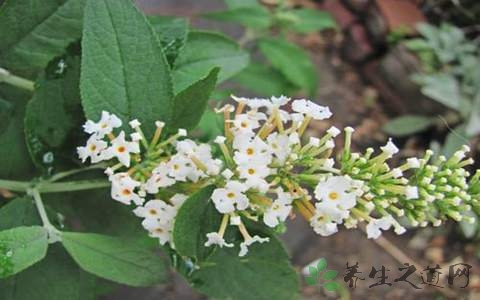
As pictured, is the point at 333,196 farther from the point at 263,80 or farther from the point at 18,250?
the point at 263,80

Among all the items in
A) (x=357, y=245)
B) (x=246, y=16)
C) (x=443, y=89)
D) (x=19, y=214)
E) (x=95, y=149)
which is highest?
(x=95, y=149)

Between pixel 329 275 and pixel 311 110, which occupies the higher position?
pixel 311 110

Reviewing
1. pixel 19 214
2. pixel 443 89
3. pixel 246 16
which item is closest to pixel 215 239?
pixel 19 214

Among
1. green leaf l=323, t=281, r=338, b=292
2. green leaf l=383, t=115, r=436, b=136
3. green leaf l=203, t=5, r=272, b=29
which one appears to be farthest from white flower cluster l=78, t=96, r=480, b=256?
green leaf l=383, t=115, r=436, b=136

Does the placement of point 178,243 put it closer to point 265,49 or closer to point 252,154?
point 252,154

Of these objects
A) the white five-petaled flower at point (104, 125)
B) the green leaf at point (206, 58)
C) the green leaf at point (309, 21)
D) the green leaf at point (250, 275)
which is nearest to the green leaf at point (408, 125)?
the green leaf at point (309, 21)
